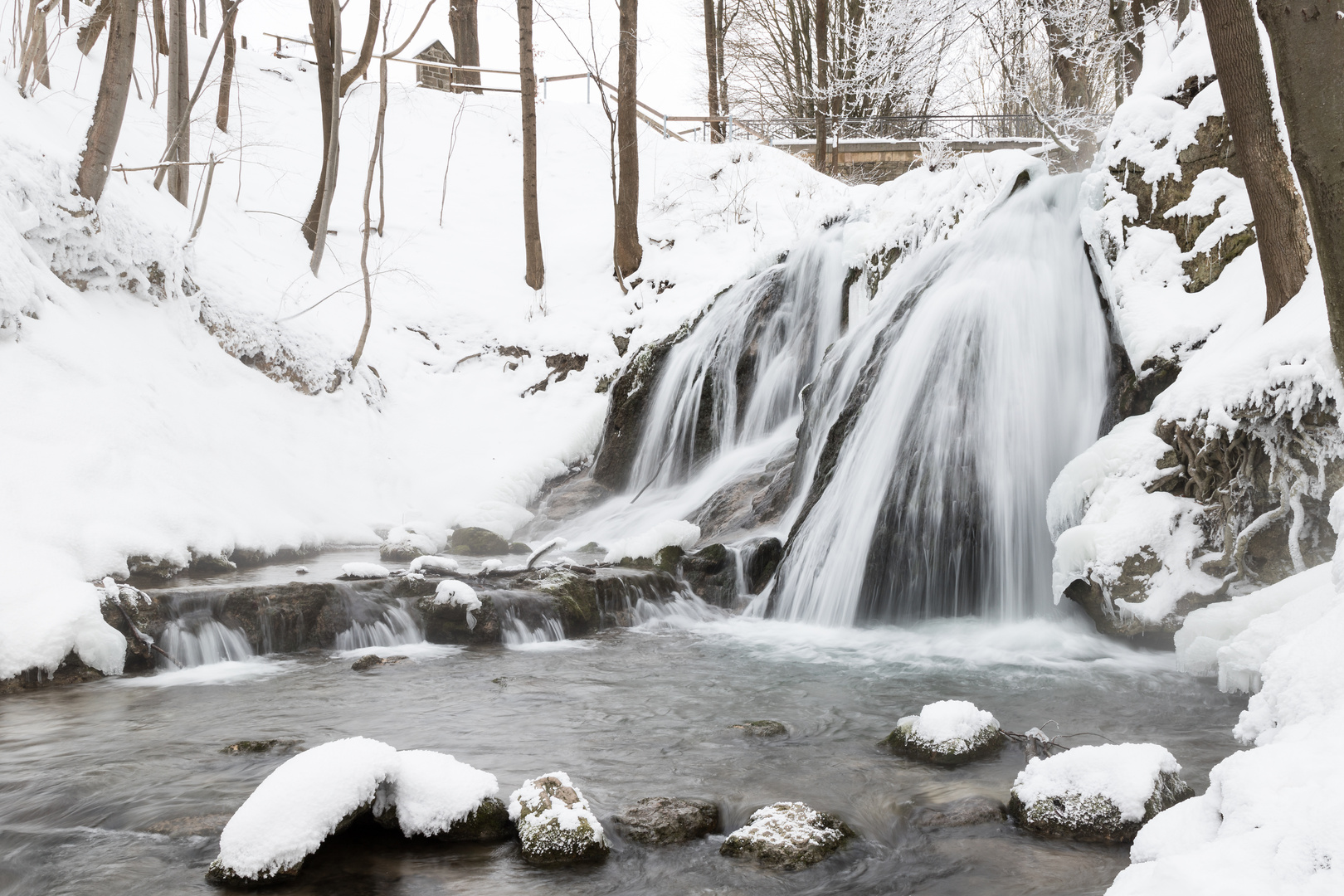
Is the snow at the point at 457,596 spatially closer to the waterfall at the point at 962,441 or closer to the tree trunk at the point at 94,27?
the waterfall at the point at 962,441

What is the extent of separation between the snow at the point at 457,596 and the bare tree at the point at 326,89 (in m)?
8.85

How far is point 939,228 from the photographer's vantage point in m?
10.2

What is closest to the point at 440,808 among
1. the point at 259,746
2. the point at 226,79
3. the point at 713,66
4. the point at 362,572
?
the point at 259,746

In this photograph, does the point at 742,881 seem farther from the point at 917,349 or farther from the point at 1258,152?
the point at 917,349

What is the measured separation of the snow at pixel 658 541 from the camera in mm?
7988

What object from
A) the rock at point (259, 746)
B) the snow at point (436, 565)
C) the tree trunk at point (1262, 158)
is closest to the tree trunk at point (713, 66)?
the snow at point (436, 565)

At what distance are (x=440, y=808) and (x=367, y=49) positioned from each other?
14063 mm

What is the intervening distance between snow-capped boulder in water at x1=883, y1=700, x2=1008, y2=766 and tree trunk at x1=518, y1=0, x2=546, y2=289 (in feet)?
42.3

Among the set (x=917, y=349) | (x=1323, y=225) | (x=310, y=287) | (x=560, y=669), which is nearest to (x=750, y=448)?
(x=917, y=349)

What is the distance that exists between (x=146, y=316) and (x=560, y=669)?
22.0 feet

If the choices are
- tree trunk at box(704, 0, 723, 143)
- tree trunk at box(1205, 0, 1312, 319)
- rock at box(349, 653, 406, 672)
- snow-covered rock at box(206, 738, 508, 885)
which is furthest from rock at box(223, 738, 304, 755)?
tree trunk at box(704, 0, 723, 143)

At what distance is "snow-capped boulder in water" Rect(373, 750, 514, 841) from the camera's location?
310 cm

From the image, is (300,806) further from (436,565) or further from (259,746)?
(436,565)

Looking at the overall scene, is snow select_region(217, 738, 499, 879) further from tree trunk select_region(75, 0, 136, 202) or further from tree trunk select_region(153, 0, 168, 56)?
tree trunk select_region(153, 0, 168, 56)
